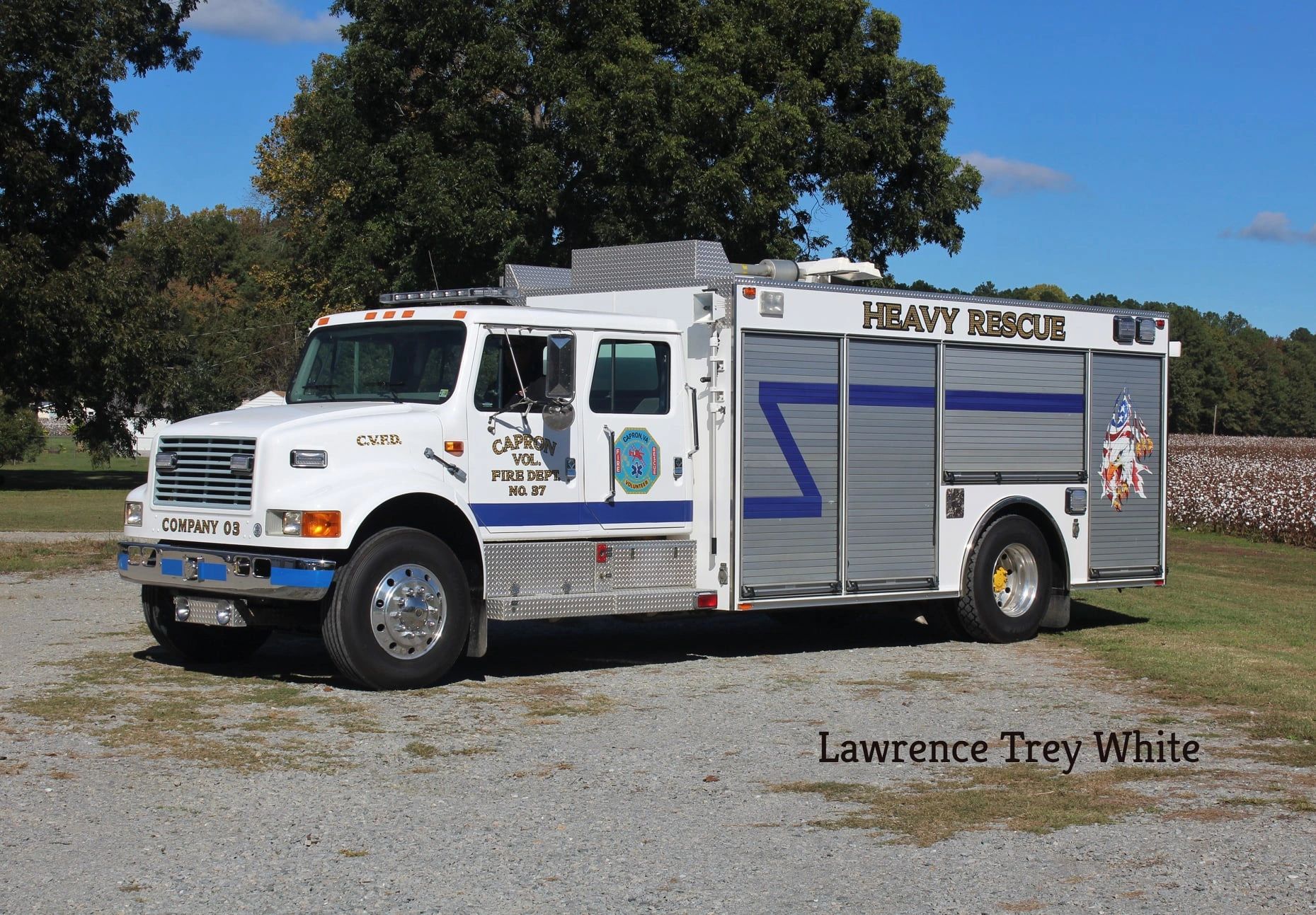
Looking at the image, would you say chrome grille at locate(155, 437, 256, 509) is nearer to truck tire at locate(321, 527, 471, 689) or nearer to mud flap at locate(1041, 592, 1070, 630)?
truck tire at locate(321, 527, 471, 689)

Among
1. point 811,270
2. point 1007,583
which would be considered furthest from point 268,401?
point 1007,583

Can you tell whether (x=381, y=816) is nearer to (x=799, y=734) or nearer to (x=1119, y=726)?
(x=799, y=734)

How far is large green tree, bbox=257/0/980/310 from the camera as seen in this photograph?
26250 millimetres

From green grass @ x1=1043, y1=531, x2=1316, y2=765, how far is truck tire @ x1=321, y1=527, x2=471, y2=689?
201 inches

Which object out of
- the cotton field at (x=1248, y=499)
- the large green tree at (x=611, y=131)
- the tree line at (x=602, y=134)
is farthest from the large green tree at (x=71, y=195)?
the cotton field at (x=1248, y=499)

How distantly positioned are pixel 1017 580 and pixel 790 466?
308cm

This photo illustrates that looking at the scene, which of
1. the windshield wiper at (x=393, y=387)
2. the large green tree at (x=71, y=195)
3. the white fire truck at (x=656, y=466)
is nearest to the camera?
the white fire truck at (x=656, y=466)

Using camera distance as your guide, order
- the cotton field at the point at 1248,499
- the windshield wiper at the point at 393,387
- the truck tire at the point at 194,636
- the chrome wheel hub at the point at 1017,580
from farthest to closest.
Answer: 1. the cotton field at the point at 1248,499
2. the chrome wheel hub at the point at 1017,580
3. the truck tire at the point at 194,636
4. the windshield wiper at the point at 393,387

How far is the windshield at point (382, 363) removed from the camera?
10.7 meters

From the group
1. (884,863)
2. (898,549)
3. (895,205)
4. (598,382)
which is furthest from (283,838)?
(895,205)

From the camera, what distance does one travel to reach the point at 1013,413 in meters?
13.8

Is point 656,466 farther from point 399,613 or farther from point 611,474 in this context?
point 399,613

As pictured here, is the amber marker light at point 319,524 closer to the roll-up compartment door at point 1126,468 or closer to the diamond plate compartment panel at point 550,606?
the diamond plate compartment panel at point 550,606

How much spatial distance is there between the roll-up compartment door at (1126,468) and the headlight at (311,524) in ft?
24.9
